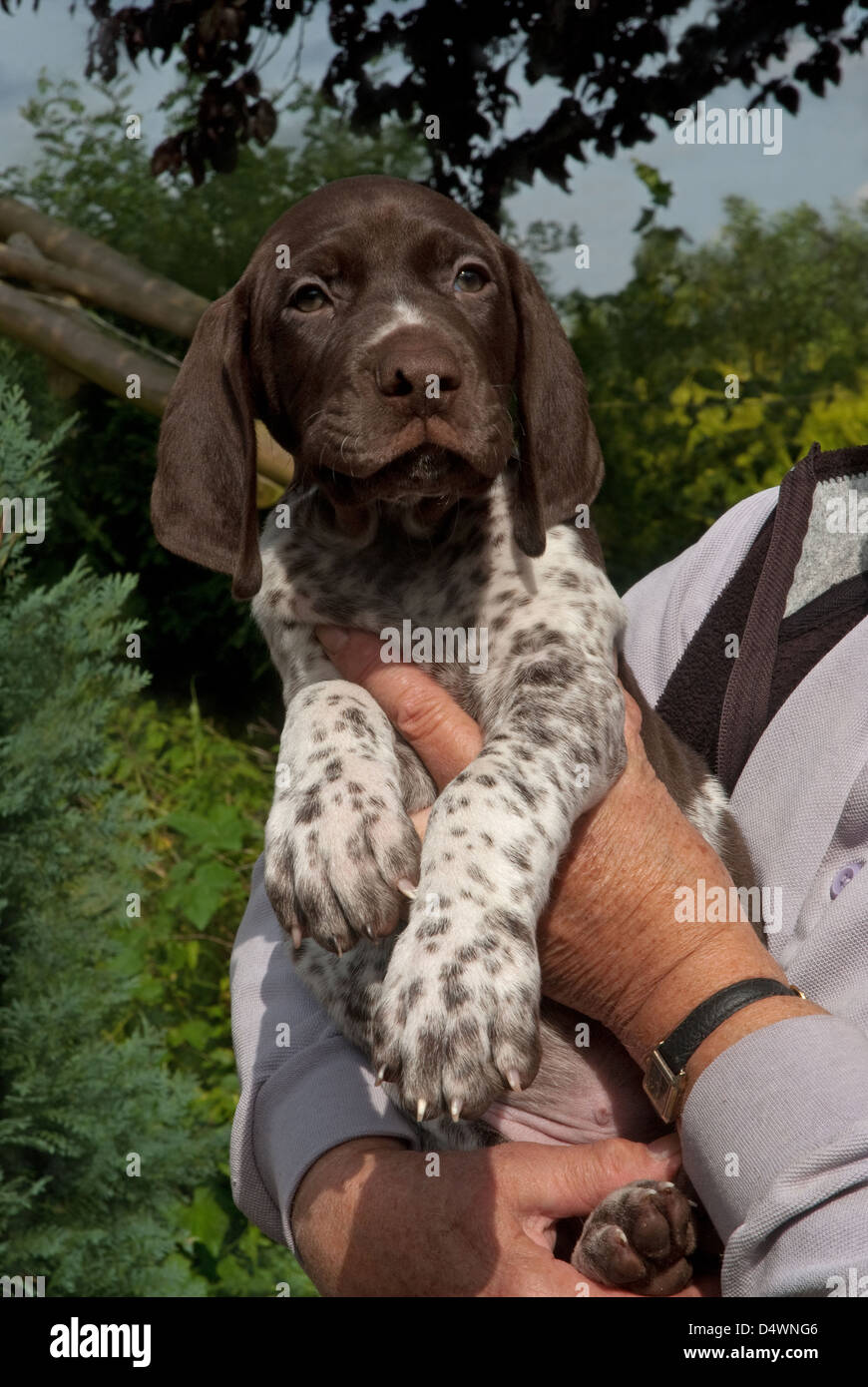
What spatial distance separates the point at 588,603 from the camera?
2832 millimetres

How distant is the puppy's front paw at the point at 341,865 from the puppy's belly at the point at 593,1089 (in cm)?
59

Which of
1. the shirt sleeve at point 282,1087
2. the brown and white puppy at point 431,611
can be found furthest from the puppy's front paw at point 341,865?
the shirt sleeve at point 282,1087

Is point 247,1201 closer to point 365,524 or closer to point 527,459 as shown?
point 365,524

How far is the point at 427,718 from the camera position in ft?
8.90

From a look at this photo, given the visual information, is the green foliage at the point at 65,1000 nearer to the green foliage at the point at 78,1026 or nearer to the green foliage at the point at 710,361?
the green foliage at the point at 78,1026

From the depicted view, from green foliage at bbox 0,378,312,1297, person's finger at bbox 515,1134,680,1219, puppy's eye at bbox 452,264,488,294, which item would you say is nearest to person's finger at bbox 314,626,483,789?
person's finger at bbox 515,1134,680,1219

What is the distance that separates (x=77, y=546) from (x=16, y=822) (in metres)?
3.33

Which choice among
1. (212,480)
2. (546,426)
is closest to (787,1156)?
(546,426)

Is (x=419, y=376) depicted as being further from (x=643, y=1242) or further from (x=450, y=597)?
(x=643, y=1242)

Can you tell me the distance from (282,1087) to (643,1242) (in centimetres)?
80

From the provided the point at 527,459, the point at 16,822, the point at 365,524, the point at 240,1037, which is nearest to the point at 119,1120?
the point at 16,822

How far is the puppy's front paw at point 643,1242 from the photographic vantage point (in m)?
2.33

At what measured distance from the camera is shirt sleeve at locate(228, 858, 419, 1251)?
2588 mm

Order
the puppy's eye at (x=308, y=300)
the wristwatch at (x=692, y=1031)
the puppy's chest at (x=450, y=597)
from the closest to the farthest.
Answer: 1. the wristwatch at (x=692, y=1031)
2. the puppy's chest at (x=450, y=597)
3. the puppy's eye at (x=308, y=300)
